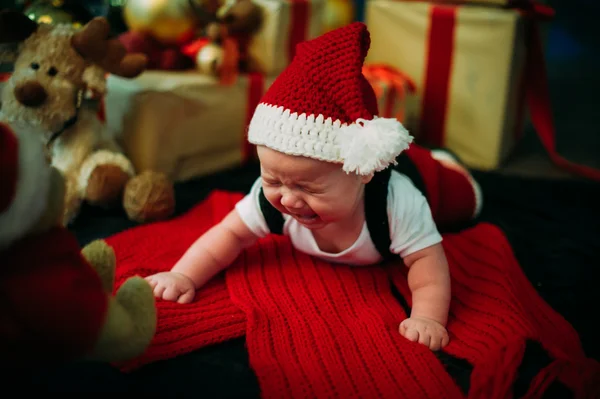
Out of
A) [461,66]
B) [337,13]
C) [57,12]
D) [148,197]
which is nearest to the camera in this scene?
[148,197]

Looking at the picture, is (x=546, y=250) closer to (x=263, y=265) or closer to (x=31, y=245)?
(x=263, y=265)

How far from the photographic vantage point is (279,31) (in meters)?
1.44

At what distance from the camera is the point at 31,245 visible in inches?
21.4

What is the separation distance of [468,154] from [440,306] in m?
0.93

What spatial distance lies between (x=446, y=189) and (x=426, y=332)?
0.39 m

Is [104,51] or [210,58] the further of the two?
[210,58]

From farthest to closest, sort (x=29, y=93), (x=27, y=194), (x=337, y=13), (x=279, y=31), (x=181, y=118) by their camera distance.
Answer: (x=337, y=13) < (x=279, y=31) < (x=181, y=118) < (x=29, y=93) < (x=27, y=194)

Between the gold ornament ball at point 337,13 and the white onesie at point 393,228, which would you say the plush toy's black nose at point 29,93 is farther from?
the gold ornament ball at point 337,13

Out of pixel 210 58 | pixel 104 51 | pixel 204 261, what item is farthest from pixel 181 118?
pixel 204 261

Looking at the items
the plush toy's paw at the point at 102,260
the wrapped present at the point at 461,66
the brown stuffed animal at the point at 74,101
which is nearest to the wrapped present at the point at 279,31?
the wrapped present at the point at 461,66

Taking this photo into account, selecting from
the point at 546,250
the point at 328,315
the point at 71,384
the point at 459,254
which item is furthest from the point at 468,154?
the point at 71,384

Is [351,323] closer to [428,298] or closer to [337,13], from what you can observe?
[428,298]

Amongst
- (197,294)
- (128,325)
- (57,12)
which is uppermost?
(57,12)

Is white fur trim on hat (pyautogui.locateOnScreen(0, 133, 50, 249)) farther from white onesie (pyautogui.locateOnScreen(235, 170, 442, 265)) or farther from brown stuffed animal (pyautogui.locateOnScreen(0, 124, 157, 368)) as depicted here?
white onesie (pyautogui.locateOnScreen(235, 170, 442, 265))
